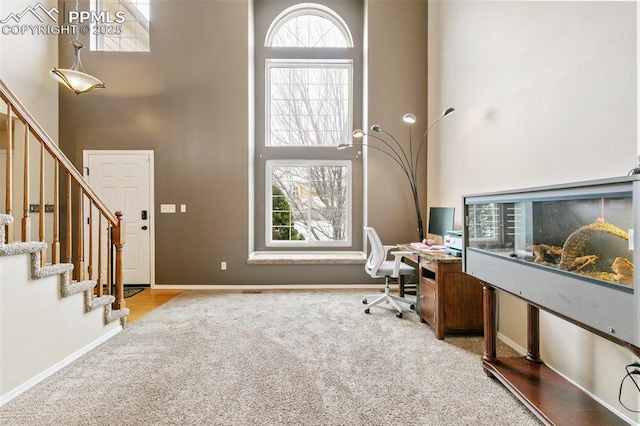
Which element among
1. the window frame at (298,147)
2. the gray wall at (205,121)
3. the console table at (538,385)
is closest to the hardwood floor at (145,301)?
the gray wall at (205,121)

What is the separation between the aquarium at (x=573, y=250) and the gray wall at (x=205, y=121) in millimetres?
2417

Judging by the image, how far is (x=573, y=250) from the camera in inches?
48.5

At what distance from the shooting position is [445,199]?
3.50 meters

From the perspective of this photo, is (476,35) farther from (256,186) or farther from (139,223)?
(139,223)

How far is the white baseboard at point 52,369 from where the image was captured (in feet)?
5.44

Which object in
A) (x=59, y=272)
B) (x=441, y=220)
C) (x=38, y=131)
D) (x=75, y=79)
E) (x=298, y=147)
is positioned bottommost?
(x=59, y=272)

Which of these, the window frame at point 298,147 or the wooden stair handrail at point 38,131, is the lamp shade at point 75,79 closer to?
the wooden stair handrail at point 38,131

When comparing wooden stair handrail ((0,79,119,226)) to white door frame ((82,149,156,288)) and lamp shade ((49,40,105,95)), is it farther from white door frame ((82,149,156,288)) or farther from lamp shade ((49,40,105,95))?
white door frame ((82,149,156,288))

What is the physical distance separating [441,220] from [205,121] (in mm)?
3343

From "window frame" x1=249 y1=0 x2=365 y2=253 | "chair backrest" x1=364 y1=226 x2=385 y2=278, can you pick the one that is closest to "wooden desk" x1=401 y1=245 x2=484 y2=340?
"chair backrest" x1=364 y1=226 x2=385 y2=278

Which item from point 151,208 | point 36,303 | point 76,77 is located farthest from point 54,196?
point 151,208

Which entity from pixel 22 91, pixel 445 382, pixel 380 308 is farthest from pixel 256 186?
pixel 445 382

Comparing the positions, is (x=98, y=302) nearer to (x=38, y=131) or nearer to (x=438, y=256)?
(x=38, y=131)

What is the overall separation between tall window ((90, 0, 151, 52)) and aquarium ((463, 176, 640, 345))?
500cm
